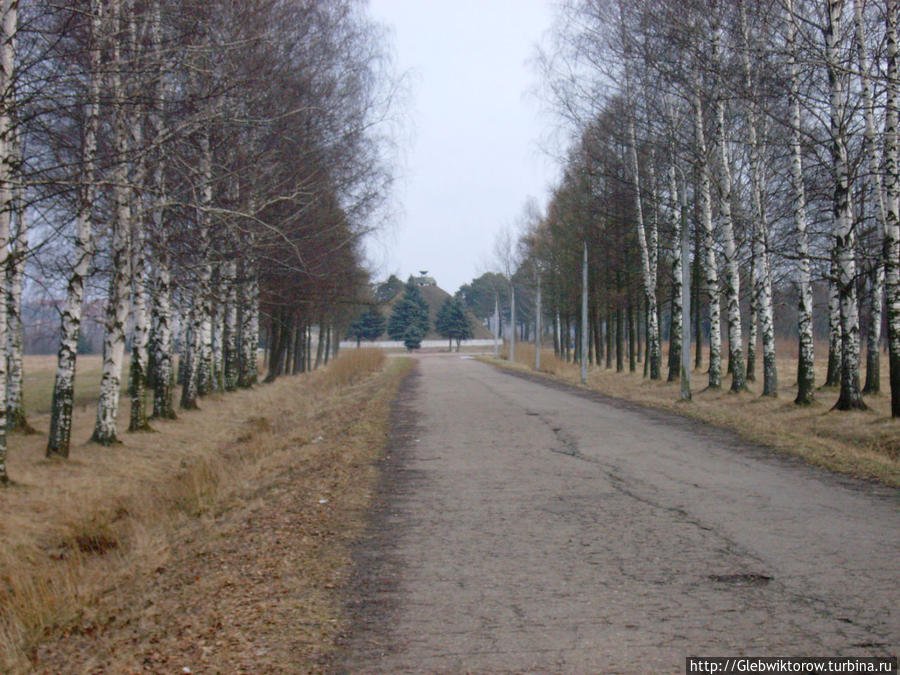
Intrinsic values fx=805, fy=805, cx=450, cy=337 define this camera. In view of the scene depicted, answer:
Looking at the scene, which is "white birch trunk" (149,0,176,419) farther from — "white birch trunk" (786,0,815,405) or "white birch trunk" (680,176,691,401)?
"white birch trunk" (786,0,815,405)

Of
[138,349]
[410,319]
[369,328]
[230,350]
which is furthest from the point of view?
[410,319]

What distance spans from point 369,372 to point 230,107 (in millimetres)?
26082

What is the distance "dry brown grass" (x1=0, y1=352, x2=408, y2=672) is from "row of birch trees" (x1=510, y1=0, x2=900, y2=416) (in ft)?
28.5

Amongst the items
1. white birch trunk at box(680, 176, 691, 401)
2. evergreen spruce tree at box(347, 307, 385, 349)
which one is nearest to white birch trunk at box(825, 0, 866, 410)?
white birch trunk at box(680, 176, 691, 401)

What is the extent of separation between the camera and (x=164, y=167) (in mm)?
15688

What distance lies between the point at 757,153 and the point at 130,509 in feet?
52.6

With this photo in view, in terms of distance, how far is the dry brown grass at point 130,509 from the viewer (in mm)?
5281

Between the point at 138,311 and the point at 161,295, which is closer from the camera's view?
the point at 138,311

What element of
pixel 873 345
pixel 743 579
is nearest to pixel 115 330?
pixel 743 579

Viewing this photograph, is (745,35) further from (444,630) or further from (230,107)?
(444,630)

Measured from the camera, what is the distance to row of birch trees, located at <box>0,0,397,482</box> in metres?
10.3

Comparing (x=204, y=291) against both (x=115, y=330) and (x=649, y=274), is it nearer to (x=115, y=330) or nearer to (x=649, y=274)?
(x=115, y=330)

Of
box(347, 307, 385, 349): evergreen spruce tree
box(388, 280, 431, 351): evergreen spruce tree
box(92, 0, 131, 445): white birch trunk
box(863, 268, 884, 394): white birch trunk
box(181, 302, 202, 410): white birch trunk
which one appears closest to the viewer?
box(92, 0, 131, 445): white birch trunk

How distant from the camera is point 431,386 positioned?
28125 mm
